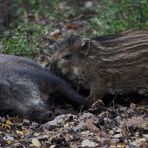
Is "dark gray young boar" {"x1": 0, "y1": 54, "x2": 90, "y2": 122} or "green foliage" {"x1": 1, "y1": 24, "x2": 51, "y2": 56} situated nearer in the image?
"dark gray young boar" {"x1": 0, "y1": 54, "x2": 90, "y2": 122}

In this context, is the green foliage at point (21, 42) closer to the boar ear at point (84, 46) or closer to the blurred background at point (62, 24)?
the blurred background at point (62, 24)

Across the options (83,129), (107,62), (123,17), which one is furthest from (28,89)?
(123,17)

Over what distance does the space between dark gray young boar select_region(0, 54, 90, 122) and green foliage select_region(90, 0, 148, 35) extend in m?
1.88

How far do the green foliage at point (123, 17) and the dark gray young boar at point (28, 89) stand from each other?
1.88 metres

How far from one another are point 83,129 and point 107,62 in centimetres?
145

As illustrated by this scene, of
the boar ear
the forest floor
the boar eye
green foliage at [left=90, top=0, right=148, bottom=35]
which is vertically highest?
green foliage at [left=90, top=0, right=148, bottom=35]

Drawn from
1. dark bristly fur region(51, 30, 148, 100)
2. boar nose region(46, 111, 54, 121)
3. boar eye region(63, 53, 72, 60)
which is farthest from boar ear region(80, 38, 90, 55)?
boar nose region(46, 111, 54, 121)

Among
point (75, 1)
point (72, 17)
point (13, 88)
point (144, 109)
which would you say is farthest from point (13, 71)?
point (75, 1)

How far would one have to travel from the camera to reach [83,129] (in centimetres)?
672

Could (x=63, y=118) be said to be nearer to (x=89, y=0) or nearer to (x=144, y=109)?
(x=144, y=109)

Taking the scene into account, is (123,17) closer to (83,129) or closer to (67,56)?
(67,56)

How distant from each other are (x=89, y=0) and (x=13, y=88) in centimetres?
675

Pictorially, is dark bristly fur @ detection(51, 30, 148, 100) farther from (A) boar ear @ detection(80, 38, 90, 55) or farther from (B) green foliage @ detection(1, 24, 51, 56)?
(B) green foliage @ detection(1, 24, 51, 56)

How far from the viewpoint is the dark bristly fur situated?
7.89 m
